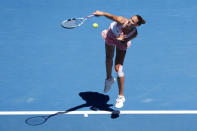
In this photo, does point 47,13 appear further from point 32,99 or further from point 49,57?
point 32,99

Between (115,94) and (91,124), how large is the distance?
1.20 metres

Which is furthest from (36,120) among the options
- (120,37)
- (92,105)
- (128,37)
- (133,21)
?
(133,21)

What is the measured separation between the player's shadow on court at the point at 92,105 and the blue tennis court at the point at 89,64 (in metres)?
0.06

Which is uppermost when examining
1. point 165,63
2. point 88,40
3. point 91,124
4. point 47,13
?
point 47,13

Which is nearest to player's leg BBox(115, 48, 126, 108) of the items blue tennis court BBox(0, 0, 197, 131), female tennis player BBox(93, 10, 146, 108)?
female tennis player BBox(93, 10, 146, 108)

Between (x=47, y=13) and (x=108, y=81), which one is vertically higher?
(x=47, y=13)

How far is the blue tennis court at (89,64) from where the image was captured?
8273 millimetres

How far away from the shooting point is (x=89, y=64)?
33.1ft

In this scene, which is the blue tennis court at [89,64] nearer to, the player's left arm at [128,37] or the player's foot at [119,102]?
the player's foot at [119,102]

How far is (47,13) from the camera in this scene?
12578mm

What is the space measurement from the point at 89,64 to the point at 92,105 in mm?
1597

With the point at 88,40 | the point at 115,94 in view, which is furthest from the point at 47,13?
the point at 115,94

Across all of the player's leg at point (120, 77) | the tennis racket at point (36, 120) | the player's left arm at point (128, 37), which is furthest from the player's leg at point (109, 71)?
the tennis racket at point (36, 120)

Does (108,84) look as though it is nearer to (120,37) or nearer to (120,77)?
(120,77)
